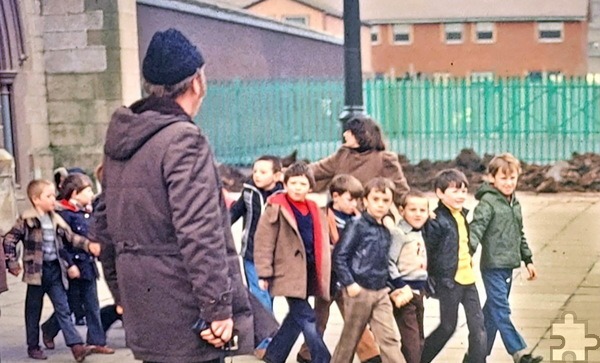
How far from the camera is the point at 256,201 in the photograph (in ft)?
18.7

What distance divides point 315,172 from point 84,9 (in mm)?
2906

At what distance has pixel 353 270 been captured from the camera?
5.02 m

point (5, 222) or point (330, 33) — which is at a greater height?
point (330, 33)

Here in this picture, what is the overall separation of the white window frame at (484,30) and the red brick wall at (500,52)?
17mm

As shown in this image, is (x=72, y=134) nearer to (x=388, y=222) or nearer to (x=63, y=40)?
(x=63, y=40)

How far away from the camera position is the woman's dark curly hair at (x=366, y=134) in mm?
5414

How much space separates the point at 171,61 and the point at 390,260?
1912 mm

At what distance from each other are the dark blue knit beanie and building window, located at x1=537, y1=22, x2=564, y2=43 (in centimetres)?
215

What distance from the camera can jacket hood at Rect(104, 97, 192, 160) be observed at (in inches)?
137

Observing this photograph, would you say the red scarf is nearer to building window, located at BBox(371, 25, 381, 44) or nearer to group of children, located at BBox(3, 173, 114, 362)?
building window, located at BBox(371, 25, 381, 44)

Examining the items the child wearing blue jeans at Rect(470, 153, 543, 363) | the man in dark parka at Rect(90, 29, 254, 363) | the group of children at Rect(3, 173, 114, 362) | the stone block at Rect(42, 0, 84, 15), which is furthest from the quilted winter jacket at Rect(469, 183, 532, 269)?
the stone block at Rect(42, 0, 84, 15)

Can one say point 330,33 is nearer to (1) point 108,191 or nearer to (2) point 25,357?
(2) point 25,357

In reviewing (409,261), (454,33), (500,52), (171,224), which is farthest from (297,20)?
(171,224)

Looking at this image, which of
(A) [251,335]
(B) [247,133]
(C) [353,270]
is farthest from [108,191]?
(B) [247,133]
